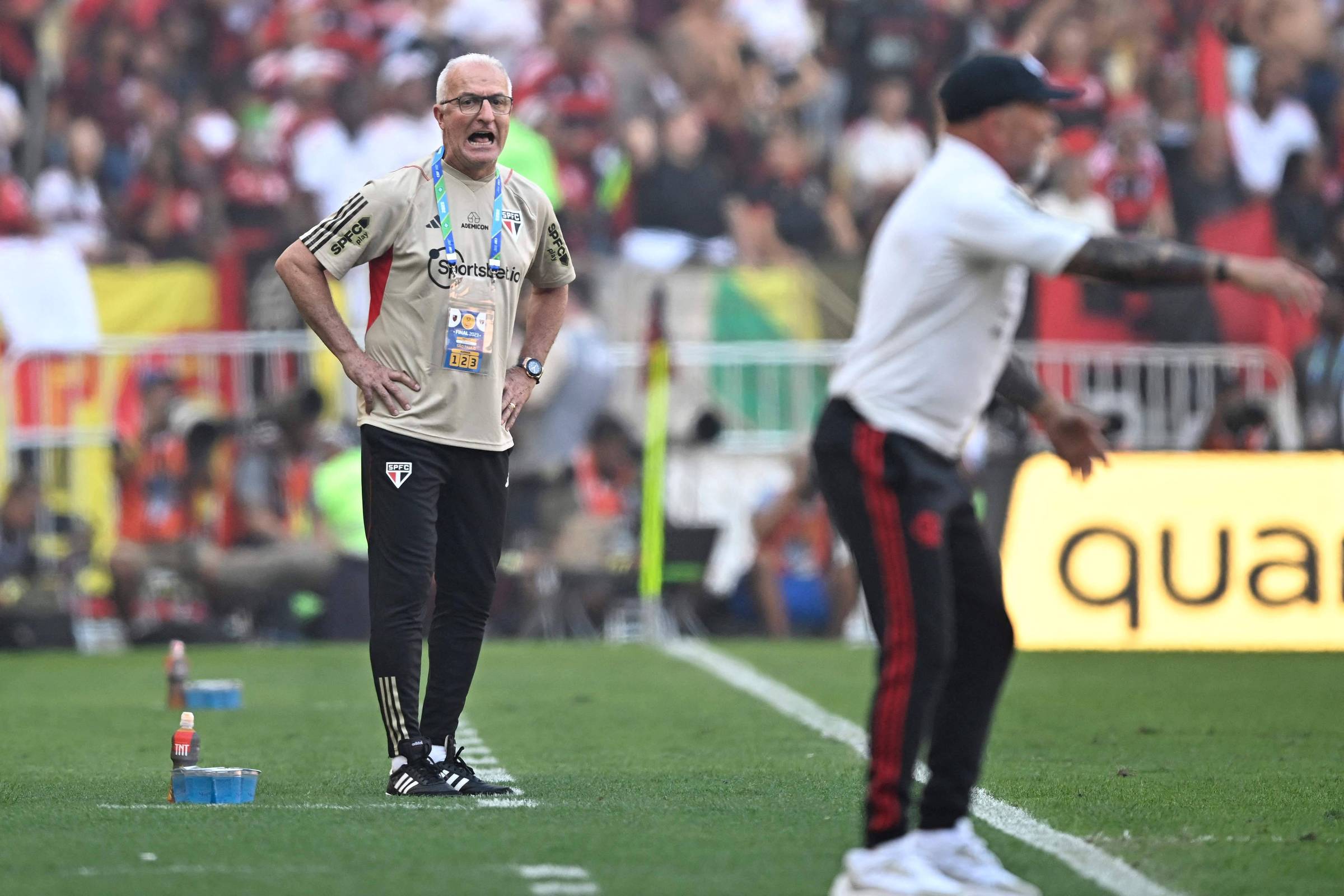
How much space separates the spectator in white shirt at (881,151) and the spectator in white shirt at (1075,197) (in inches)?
49.2

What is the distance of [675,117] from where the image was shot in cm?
1891

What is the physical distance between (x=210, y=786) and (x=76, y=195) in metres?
12.8

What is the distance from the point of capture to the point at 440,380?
21.9ft

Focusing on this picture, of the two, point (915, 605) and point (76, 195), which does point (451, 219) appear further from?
point (76, 195)

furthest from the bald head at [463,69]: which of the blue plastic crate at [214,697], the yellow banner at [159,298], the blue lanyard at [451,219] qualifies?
the yellow banner at [159,298]

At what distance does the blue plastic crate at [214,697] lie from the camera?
1027 centimetres

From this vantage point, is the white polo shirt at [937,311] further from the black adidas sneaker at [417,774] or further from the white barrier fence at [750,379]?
the white barrier fence at [750,379]

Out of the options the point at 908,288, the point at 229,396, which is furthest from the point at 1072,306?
the point at 908,288

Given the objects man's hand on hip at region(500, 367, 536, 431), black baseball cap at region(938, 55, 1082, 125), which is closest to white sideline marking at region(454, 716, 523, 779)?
man's hand on hip at region(500, 367, 536, 431)

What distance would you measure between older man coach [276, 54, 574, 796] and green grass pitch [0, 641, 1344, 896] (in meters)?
0.40

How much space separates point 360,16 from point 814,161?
13.3 ft

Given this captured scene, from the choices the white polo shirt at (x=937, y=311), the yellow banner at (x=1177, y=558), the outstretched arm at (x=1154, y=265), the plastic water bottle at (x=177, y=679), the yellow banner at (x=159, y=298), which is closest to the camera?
the outstretched arm at (x=1154, y=265)

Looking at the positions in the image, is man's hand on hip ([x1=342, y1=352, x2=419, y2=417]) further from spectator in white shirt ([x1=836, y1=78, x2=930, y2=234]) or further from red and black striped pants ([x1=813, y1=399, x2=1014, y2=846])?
spectator in white shirt ([x1=836, y1=78, x2=930, y2=234])

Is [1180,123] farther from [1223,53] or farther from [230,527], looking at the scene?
[230,527]
